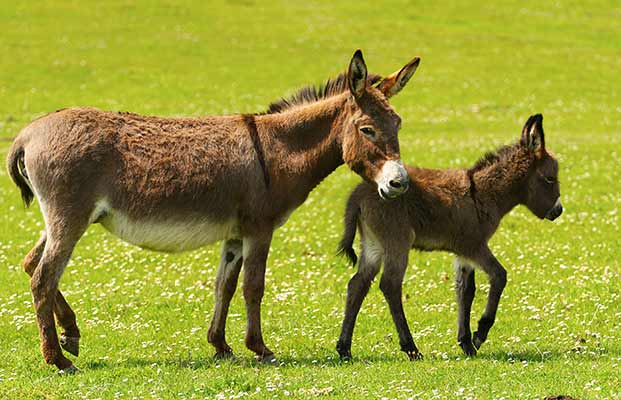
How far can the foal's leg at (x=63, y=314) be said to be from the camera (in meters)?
10.8

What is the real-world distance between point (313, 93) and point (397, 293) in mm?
2517

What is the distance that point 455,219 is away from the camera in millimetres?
11633

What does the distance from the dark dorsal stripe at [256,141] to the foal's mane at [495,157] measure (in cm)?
281

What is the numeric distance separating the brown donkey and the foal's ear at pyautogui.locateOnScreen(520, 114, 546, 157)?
1 centimetres

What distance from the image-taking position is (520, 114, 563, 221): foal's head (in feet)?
40.0

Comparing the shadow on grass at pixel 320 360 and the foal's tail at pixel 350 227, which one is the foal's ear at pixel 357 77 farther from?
the shadow on grass at pixel 320 360

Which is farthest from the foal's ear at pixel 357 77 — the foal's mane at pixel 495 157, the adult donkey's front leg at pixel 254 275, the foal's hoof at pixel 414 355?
the foal's hoof at pixel 414 355

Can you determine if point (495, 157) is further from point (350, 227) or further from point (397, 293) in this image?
point (397, 293)

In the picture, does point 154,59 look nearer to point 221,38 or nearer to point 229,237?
point 221,38

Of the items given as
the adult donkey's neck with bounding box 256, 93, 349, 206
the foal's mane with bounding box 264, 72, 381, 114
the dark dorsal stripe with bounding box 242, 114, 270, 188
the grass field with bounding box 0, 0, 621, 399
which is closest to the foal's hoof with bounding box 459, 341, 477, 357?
the grass field with bounding box 0, 0, 621, 399

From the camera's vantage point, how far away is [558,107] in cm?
3719

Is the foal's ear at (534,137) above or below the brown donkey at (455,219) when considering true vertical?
above

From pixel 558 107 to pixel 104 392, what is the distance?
101 ft

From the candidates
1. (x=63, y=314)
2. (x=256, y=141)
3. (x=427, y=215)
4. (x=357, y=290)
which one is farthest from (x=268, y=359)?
(x=427, y=215)
